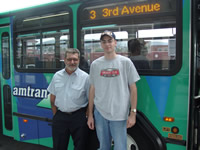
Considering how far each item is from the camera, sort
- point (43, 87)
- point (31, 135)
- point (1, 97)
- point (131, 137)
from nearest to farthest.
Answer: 1. point (131, 137)
2. point (43, 87)
3. point (31, 135)
4. point (1, 97)

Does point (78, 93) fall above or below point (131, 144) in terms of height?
above

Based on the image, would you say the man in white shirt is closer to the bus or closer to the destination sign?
the bus

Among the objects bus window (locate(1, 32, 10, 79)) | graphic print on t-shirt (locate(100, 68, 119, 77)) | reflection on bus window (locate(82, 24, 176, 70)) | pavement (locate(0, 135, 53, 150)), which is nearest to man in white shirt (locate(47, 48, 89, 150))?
graphic print on t-shirt (locate(100, 68, 119, 77))

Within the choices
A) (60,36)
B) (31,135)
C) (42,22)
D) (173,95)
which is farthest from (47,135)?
(173,95)

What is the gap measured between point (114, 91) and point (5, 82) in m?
2.83

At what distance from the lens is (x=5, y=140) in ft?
14.4

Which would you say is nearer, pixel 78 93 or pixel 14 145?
pixel 78 93

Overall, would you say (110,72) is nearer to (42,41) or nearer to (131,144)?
(131,144)

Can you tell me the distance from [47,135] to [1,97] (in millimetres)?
1507

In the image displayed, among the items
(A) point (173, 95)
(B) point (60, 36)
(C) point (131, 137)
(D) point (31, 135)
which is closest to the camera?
(A) point (173, 95)

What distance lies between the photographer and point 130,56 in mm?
2758

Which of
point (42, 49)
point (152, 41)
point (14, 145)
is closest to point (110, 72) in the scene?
point (152, 41)

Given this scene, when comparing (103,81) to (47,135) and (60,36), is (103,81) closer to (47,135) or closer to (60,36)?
(60,36)

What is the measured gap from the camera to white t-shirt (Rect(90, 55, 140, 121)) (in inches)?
86.8
